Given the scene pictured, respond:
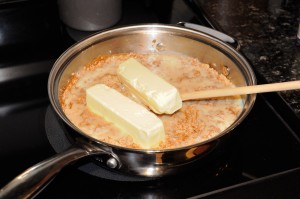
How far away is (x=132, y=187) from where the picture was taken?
89 cm

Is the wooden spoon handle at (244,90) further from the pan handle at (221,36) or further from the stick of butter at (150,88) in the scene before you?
the pan handle at (221,36)

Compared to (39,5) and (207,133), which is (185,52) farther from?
(39,5)

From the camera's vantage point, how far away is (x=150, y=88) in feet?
3.11

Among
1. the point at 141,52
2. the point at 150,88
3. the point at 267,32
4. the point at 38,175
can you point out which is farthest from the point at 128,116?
the point at 267,32

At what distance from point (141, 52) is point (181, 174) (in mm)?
409

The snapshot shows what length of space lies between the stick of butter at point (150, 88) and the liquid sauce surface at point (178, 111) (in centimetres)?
6

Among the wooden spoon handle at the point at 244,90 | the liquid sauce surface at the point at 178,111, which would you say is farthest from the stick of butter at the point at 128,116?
the wooden spoon handle at the point at 244,90

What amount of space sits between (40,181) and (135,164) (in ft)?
0.57

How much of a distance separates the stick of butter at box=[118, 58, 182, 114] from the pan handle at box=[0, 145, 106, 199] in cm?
19

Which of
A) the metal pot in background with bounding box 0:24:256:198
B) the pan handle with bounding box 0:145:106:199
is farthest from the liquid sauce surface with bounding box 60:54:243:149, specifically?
the pan handle with bounding box 0:145:106:199

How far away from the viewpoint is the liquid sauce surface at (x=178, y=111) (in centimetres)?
95

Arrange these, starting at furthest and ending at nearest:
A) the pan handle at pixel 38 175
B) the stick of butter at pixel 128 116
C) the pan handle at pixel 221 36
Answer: the pan handle at pixel 221 36
the stick of butter at pixel 128 116
the pan handle at pixel 38 175

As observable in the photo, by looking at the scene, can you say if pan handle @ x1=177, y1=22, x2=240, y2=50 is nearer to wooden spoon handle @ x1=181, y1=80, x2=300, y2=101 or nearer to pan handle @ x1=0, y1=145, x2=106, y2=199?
wooden spoon handle @ x1=181, y1=80, x2=300, y2=101

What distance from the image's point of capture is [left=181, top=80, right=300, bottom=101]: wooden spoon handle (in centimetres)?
89
